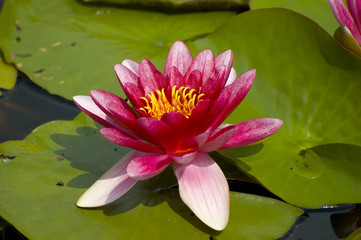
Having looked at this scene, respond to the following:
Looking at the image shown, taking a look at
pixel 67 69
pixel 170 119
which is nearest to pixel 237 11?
pixel 67 69

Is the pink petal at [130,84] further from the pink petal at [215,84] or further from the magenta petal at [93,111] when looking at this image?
the pink petal at [215,84]

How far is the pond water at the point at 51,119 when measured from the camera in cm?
163

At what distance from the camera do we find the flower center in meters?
1.52

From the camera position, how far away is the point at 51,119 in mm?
2225

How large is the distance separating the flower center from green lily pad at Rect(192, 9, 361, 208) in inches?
9.8

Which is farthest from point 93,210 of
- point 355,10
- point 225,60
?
point 355,10

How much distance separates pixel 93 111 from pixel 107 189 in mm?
309

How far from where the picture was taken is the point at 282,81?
1.87 meters

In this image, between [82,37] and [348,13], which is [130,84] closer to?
[348,13]

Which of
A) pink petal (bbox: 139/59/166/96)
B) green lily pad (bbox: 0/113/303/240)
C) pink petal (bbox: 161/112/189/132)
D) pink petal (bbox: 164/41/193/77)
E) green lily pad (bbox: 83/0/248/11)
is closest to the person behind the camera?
pink petal (bbox: 161/112/189/132)

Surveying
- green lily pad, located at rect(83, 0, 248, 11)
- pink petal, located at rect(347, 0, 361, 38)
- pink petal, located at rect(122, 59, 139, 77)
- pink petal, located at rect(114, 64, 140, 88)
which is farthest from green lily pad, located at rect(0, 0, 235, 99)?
pink petal, located at rect(347, 0, 361, 38)

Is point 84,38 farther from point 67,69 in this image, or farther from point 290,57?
point 290,57

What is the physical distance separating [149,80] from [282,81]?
623 mm

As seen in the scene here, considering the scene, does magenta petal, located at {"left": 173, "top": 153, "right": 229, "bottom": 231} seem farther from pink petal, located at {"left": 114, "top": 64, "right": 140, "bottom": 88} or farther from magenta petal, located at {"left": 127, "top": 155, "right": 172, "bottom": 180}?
pink petal, located at {"left": 114, "top": 64, "right": 140, "bottom": 88}
